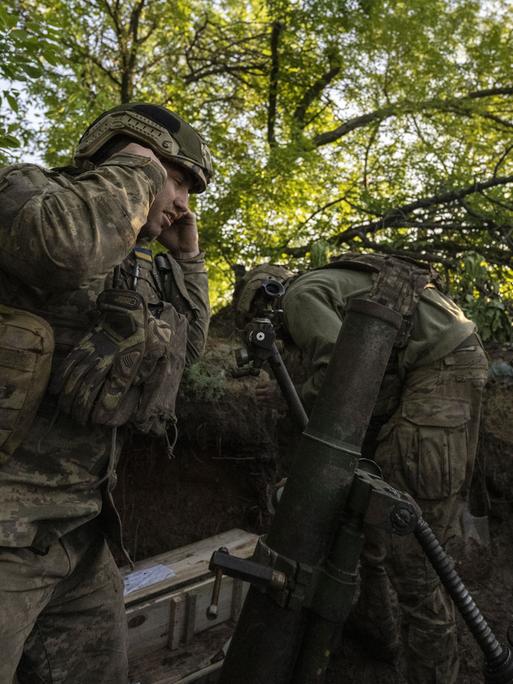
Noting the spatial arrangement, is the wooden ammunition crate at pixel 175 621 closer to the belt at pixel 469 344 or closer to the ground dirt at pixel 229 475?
the ground dirt at pixel 229 475

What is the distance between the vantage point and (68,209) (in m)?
1.49

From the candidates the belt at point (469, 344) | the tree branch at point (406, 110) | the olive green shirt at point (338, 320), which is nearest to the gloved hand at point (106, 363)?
the olive green shirt at point (338, 320)

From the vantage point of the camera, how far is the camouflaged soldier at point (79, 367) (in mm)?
1526

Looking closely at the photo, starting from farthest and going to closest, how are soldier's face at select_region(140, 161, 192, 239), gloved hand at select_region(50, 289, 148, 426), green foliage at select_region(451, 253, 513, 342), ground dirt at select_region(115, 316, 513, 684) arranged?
green foliage at select_region(451, 253, 513, 342), ground dirt at select_region(115, 316, 513, 684), soldier's face at select_region(140, 161, 192, 239), gloved hand at select_region(50, 289, 148, 426)

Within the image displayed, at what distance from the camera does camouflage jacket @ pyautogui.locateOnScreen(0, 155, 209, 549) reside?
1470 millimetres

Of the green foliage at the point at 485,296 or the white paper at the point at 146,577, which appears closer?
the white paper at the point at 146,577

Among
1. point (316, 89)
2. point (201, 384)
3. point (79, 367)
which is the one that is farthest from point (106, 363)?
point (316, 89)

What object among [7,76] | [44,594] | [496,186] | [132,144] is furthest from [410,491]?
[496,186]

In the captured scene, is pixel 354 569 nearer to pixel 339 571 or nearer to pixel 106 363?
pixel 339 571

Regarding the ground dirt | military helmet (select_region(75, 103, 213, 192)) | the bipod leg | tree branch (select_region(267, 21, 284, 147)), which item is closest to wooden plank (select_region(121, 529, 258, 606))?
the ground dirt

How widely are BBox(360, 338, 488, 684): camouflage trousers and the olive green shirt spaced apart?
11 cm

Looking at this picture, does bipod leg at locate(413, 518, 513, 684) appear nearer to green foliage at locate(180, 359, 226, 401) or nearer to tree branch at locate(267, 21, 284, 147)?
green foliage at locate(180, 359, 226, 401)

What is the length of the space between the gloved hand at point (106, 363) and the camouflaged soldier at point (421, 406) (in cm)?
134

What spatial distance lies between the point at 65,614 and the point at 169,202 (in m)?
1.54
